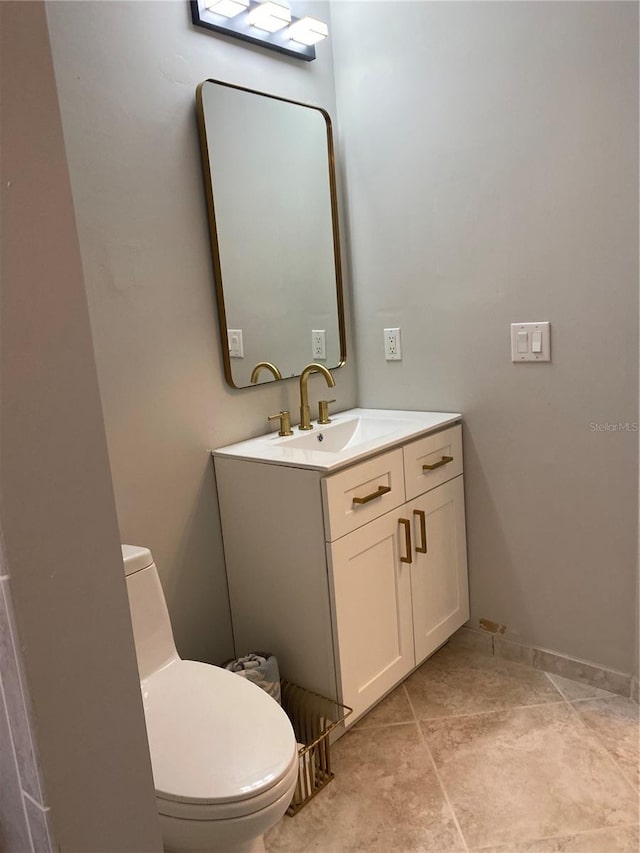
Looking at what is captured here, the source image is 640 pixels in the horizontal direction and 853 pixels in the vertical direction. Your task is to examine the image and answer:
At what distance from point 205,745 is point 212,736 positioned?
3cm

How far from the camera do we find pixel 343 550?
1786 millimetres

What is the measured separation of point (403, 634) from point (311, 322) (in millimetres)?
1096

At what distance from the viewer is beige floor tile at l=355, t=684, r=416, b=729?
6.69 ft

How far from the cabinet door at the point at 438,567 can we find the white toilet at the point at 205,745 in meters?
0.73

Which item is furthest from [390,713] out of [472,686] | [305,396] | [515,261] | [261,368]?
[515,261]

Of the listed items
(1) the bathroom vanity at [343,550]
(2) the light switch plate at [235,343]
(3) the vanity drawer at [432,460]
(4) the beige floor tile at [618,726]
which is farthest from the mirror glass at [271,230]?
(4) the beige floor tile at [618,726]

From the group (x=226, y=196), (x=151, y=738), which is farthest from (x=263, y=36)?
(x=151, y=738)

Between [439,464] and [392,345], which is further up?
[392,345]

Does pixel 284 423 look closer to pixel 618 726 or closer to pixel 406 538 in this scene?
pixel 406 538

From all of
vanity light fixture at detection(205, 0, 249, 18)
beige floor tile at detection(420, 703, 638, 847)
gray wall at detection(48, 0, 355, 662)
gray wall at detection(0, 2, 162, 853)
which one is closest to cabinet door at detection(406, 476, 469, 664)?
beige floor tile at detection(420, 703, 638, 847)

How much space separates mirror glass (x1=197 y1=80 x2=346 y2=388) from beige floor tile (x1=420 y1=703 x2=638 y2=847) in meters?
1.27

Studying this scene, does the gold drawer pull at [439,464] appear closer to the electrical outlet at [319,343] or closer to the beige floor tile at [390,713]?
the electrical outlet at [319,343]

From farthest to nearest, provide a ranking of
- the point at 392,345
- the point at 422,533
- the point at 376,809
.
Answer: the point at 392,345 → the point at 422,533 → the point at 376,809

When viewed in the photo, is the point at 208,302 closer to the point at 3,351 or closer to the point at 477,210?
the point at 477,210
